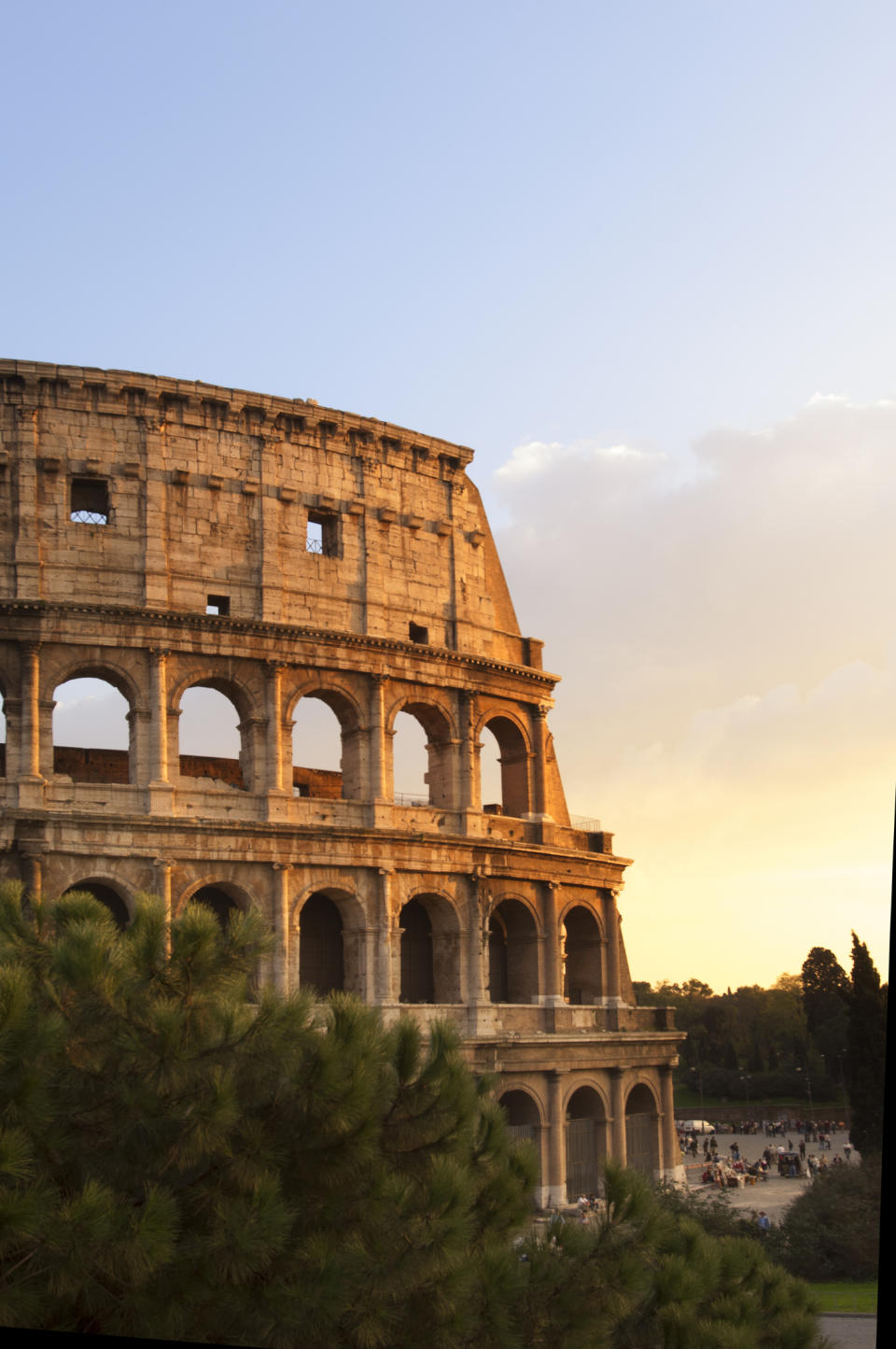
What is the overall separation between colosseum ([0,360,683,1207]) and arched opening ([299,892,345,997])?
2.1 inches

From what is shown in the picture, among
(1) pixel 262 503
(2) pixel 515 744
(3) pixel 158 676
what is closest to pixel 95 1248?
(3) pixel 158 676

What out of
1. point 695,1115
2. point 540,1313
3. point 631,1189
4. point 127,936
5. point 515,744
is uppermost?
point 515,744

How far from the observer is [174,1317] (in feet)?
34.0

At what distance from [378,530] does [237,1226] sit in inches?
941

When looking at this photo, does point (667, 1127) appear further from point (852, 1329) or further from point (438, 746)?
point (852, 1329)

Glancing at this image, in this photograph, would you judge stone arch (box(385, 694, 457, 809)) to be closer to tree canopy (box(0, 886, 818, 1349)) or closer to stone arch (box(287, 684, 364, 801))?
stone arch (box(287, 684, 364, 801))

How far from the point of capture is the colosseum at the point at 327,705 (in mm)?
28859

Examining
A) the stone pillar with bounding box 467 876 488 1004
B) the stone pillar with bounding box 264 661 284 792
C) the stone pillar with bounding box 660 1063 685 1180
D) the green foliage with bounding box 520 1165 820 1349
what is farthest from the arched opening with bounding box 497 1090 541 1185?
the green foliage with bounding box 520 1165 820 1349

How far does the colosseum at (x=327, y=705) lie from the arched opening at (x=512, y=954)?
63 mm

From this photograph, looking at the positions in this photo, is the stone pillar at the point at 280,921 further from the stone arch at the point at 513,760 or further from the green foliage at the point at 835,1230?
the green foliage at the point at 835,1230

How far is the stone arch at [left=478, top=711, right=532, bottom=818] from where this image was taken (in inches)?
1390

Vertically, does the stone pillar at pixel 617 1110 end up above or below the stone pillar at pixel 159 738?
below

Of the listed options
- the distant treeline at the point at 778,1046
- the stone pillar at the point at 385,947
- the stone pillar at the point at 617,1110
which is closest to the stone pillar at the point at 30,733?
the stone pillar at the point at 385,947

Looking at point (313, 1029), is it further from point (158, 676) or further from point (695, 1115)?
point (695, 1115)
